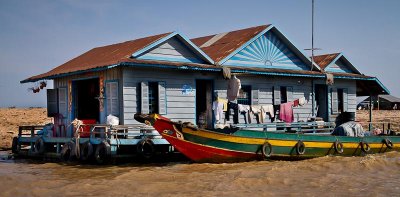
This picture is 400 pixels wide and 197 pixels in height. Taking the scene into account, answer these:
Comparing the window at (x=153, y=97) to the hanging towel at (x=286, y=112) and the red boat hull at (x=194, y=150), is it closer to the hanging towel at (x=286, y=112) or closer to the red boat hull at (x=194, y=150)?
the red boat hull at (x=194, y=150)

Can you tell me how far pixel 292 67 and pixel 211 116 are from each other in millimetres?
4612

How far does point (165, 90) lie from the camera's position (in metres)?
16.4

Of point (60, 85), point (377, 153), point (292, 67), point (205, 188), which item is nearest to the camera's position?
point (205, 188)

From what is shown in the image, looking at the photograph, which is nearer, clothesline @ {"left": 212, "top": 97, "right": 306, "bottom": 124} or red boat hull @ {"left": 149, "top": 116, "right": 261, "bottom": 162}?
red boat hull @ {"left": 149, "top": 116, "right": 261, "bottom": 162}

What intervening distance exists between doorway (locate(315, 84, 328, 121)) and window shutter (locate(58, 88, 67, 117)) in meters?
10.5

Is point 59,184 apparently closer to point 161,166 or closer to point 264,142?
point 161,166

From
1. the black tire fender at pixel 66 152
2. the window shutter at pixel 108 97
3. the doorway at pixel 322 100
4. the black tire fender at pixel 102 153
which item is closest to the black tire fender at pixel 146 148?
the black tire fender at pixel 102 153

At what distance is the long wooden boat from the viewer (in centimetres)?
1396

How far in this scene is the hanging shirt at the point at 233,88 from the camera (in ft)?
56.1

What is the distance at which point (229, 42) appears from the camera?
1967cm

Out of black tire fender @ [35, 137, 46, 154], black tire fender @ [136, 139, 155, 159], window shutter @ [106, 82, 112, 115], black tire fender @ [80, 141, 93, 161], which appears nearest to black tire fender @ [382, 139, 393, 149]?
black tire fender @ [136, 139, 155, 159]

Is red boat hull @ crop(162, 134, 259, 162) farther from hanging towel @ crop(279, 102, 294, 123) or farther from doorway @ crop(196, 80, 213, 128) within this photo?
hanging towel @ crop(279, 102, 294, 123)

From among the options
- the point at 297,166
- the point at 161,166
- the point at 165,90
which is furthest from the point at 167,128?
the point at 297,166

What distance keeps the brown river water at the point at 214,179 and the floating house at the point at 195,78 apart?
249cm
